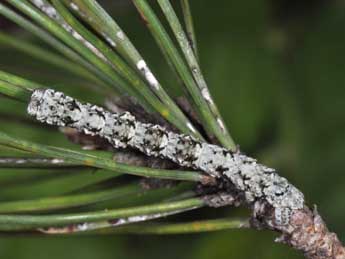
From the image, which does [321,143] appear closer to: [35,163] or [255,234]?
[255,234]

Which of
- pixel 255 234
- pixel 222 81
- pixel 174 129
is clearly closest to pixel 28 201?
pixel 174 129

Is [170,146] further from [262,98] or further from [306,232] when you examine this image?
[262,98]

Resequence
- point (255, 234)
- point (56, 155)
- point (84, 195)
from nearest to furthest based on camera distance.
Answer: point (56, 155), point (84, 195), point (255, 234)

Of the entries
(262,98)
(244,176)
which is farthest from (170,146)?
(262,98)

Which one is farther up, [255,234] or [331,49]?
[331,49]

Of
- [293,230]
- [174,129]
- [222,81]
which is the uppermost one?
[222,81]

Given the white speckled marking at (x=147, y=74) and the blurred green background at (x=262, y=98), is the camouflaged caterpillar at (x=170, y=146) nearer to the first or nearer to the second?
the white speckled marking at (x=147, y=74)

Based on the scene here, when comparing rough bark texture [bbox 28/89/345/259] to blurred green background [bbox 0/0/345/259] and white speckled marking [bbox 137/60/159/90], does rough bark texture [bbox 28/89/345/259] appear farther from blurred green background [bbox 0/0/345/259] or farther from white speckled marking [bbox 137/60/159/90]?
blurred green background [bbox 0/0/345/259]

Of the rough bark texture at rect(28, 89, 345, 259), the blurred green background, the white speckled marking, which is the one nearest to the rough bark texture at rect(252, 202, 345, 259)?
the rough bark texture at rect(28, 89, 345, 259)
